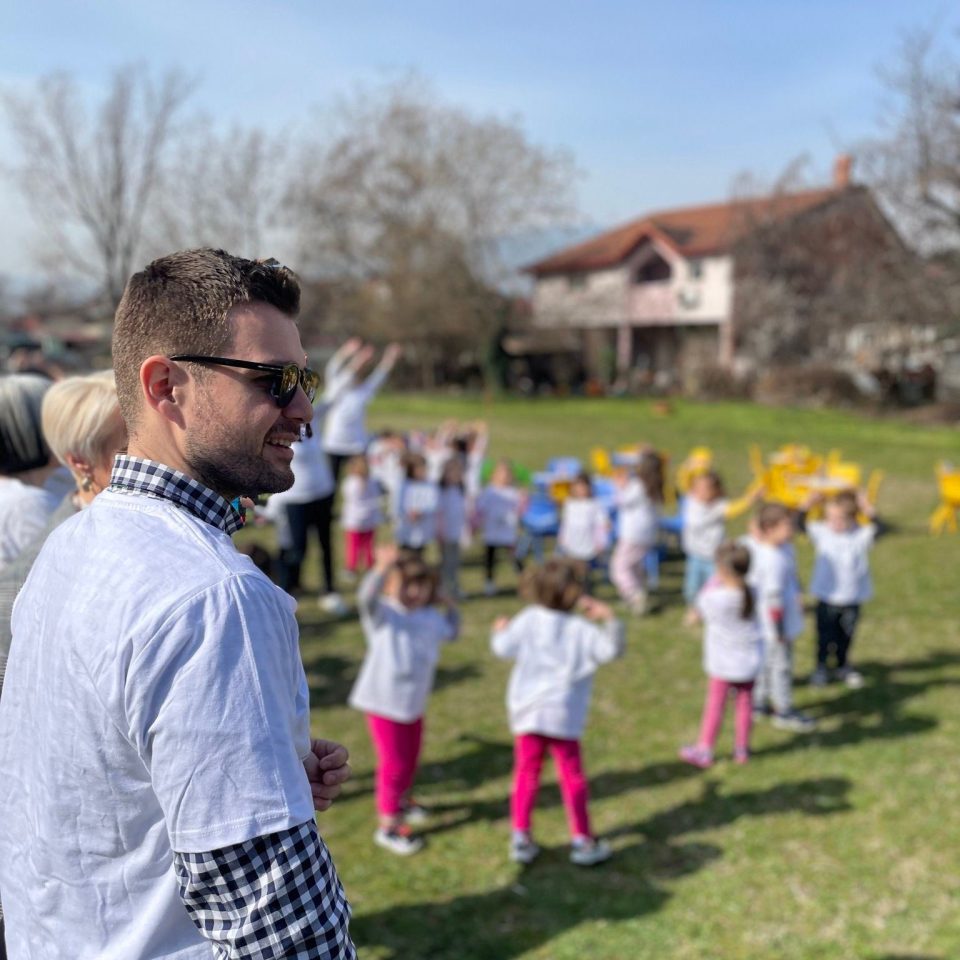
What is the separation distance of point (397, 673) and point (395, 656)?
8 centimetres

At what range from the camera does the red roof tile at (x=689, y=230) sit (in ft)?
109

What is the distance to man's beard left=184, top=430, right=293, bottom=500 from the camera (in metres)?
1.38

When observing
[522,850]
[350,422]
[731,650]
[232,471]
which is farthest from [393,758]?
[350,422]

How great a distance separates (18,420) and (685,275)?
3836cm

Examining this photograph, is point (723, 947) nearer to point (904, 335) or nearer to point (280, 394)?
point (280, 394)

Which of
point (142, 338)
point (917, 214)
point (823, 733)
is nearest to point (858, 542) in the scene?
point (823, 733)

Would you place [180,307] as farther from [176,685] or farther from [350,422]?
[350,422]

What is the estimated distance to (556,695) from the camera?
4195 mm

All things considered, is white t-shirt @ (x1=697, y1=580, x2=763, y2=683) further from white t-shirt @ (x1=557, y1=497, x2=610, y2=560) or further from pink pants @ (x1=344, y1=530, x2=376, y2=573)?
pink pants @ (x1=344, y1=530, x2=376, y2=573)

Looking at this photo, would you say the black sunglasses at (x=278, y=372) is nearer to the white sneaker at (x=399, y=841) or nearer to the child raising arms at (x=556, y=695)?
the child raising arms at (x=556, y=695)

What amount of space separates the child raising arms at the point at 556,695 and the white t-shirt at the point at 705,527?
3.66m

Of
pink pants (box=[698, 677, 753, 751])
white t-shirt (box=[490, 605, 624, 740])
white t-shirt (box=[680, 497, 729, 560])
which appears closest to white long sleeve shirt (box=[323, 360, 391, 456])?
white t-shirt (box=[680, 497, 729, 560])

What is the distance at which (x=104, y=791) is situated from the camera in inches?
49.8

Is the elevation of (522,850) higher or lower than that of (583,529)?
lower
